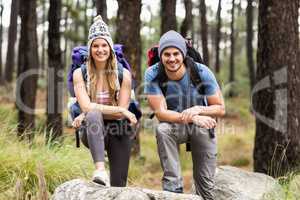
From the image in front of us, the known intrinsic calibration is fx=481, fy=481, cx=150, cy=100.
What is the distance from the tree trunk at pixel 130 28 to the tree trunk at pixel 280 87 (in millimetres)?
2926

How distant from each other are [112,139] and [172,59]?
0.97 metres

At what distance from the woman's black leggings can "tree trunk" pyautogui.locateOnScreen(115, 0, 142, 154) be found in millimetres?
4312

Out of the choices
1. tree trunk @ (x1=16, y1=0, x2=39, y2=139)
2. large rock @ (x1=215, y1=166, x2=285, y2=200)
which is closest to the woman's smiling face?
large rock @ (x1=215, y1=166, x2=285, y2=200)

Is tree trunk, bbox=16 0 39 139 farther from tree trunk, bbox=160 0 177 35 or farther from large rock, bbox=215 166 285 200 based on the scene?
large rock, bbox=215 166 285 200

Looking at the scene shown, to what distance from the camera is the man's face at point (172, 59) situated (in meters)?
4.41

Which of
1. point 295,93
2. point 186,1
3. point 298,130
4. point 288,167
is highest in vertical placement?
point 186,1

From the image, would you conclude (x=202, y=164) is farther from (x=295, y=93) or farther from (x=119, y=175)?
(x=295, y=93)

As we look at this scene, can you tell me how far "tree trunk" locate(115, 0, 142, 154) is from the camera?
8.96 metres

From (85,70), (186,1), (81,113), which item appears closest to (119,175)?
(81,113)

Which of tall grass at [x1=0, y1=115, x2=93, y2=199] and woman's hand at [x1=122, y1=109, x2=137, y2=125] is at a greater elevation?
woman's hand at [x1=122, y1=109, x2=137, y2=125]

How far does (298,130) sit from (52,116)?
542 centimetres

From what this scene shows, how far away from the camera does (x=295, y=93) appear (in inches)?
262

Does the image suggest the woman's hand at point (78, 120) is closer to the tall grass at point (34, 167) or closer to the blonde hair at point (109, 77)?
the blonde hair at point (109, 77)

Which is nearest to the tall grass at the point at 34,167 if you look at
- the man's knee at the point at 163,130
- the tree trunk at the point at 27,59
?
the man's knee at the point at 163,130
